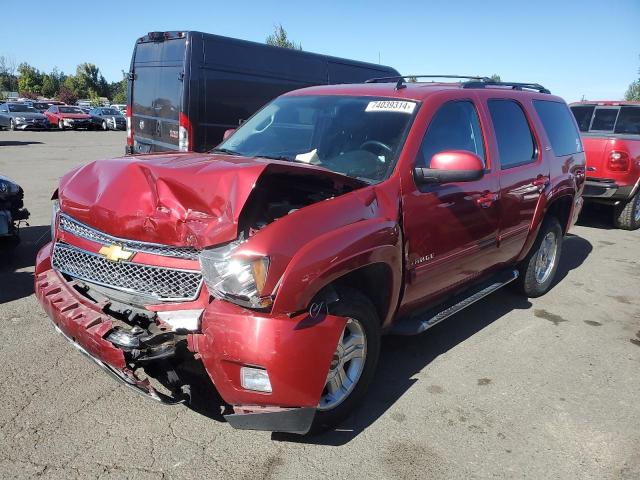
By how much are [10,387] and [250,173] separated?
2061mm

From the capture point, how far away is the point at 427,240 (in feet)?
11.2

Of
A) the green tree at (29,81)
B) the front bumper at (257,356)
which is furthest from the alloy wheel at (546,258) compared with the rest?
the green tree at (29,81)

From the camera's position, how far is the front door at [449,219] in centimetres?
334

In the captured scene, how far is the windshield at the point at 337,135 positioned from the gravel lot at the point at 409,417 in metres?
1.48

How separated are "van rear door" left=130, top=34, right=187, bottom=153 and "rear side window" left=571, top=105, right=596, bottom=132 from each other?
748cm

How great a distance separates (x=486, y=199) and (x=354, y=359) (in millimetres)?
1702

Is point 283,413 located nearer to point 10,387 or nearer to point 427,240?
point 427,240

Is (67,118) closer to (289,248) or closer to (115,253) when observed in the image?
(115,253)

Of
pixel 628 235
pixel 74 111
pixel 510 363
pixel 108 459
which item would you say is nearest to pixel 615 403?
pixel 510 363

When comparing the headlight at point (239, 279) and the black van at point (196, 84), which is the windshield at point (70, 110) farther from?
the headlight at point (239, 279)

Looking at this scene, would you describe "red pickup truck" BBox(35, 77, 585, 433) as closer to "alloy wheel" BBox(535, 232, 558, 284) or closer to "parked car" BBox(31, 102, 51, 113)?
"alloy wheel" BBox(535, 232, 558, 284)

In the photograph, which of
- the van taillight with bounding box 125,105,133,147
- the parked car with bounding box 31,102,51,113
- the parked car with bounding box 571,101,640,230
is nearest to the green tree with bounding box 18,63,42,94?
the parked car with bounding box 31,102,51,113

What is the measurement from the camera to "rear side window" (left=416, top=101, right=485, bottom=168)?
3556 mm

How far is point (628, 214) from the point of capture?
8.86 m
